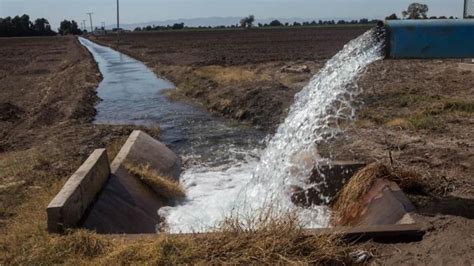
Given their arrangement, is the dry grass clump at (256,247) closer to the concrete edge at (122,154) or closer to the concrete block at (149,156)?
the concrete edge at (122,154)

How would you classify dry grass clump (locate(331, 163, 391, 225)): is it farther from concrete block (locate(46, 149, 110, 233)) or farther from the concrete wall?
concrete block (locate(46, 149, 110, 233))

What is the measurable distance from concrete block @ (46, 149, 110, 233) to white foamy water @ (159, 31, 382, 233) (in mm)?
1158

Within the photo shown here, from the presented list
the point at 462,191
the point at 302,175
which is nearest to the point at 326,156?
the point at 302,175

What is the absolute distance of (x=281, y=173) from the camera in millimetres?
7770

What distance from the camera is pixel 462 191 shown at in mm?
6133

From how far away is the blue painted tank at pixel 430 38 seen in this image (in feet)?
17.2

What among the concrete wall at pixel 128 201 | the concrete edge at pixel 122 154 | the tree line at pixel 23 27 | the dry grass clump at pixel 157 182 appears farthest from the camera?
the tree line at pixel 23 27

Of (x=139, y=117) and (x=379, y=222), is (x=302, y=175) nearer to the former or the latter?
(x=379, y=222)

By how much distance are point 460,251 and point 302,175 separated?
319cm

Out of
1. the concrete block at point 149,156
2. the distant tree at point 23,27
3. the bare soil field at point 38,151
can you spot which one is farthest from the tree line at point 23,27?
the concrete block at point 149,156

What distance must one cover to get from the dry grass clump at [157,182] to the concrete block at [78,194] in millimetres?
724

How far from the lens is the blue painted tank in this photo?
17.2ft

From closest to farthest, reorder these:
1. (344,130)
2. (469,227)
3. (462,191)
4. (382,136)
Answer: (469,227), (462,191), (382,136), (344,130)

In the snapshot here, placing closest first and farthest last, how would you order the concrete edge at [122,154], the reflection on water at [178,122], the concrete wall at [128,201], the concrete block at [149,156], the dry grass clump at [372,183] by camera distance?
the concrete wall at [128,201] < the dry grass clump at [372,183] < the concrete edge at [122,154] < the concrete block at [149,156] < the reflection on water at [178,122]
